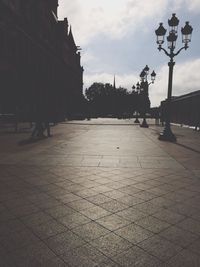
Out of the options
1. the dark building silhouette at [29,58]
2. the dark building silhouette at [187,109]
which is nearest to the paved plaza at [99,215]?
Answer: the dark building silhouette at [29,58]

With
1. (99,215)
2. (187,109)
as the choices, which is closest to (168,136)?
(99,215)

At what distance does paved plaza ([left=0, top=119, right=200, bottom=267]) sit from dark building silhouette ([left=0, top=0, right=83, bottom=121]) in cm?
934

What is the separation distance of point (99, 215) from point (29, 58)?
30.3 m

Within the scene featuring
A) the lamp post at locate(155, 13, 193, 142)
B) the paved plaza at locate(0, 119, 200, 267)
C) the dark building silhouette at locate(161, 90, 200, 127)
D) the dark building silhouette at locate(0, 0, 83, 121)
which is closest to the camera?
the paved plaza at locate(0, 119, 200, 267)

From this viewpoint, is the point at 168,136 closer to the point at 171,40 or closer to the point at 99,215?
the point at 171,40

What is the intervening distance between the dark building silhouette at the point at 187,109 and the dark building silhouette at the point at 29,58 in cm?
1774

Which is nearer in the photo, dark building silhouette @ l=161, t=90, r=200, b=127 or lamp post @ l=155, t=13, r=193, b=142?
lamp post @ l=155, t=13, r=193, b=142

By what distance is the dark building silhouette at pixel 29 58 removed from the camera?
25344mm

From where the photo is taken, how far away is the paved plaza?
276 cm

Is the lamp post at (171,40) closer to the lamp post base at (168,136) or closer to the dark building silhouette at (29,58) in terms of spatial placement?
the lamp post base at (168,136)

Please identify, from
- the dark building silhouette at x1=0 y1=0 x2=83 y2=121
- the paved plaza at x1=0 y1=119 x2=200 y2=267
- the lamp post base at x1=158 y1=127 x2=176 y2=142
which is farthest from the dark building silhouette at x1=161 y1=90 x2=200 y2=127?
the paved plaza at x1=0 y1=119 x2=200 y2=267

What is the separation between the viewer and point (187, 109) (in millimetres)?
34219

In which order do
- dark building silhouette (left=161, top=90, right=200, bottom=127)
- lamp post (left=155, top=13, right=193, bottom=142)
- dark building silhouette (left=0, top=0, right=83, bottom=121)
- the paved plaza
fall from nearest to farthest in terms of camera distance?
1. the paved plaza
2. lamp post (left=155, top=13, right=193, bottom=142)
3. dark building silhouette (left=0, top=0, right=83, bottom=121)
4. dark building silhouette (left=161, top=90, right=200, bottom=127)

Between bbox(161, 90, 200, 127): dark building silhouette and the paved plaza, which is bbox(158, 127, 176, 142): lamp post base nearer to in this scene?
the paved plaza
